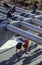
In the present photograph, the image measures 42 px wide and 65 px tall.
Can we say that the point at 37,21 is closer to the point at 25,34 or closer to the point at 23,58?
the point at 25,34

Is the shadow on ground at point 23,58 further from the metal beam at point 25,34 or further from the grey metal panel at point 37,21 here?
the metal beam at point 25,34

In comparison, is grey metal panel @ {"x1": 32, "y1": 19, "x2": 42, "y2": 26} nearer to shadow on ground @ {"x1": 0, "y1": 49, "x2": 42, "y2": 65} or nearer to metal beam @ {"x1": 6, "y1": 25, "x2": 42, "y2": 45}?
metal beam @ {"x1": 6, "y1": 25, "x2": 42, "y2": 45}

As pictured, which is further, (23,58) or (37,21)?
(23,58)

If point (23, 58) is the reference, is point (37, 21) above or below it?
above

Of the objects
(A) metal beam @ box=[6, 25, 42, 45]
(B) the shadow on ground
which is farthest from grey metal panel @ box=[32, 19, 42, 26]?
(B) the shadow on ground

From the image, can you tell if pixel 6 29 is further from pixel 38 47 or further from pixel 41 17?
pixel 38 47

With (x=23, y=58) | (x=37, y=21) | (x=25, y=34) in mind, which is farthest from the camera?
(x=23, y=58)

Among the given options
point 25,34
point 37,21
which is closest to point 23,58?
point 37,21

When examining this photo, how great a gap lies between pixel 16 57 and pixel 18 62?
2.41 feet

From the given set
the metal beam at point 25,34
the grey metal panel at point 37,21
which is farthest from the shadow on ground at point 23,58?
the metal beam at point 25,34

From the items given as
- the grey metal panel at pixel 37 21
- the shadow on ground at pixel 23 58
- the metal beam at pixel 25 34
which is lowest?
the shadow on ground at pixel 23 58

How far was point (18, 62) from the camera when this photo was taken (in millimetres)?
9852

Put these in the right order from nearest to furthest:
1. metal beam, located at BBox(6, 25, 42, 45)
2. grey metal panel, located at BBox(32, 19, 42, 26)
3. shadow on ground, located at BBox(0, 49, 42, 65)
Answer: metal beam, located at BBox(6, 25, 42, 45) → grey metal panel, located at BBox(32, 19, 42, 26) → shadow on ground, located at BBox(0, 49, 42, 65)

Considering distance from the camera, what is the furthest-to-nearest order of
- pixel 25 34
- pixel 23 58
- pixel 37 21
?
pixel 23 58 < pixel 37 21 < pixel 25 34
